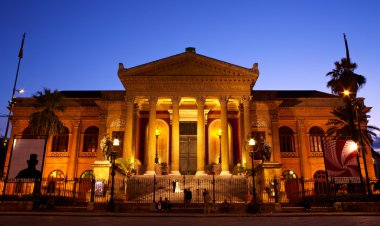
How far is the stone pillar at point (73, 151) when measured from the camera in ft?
120

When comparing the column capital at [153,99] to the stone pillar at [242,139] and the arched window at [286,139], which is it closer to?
the stone pillar at [242,139]

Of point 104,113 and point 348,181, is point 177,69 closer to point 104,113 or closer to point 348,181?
point 104,113

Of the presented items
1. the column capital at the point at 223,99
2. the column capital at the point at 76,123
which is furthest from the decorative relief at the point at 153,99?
the column capital at the point at 76,123

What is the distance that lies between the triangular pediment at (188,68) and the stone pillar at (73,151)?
10409mm

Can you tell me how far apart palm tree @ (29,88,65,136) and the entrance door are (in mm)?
12849

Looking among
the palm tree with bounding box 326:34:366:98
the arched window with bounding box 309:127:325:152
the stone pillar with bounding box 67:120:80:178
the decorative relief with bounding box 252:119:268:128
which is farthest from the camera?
the arched window with bounding box 309:127:325:152

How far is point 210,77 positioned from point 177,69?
3.38 metres

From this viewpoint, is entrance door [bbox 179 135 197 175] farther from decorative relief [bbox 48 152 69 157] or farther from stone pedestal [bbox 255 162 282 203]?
decorative relief [bbox 48 152 69 157]

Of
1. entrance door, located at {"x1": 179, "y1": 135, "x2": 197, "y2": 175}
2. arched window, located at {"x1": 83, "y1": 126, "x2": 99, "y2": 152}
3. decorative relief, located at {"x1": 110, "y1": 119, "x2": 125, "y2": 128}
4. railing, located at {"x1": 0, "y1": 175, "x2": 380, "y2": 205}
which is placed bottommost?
railing, located at {"x1": 0, "y1": 175, "x2": 380, "y2": 205}

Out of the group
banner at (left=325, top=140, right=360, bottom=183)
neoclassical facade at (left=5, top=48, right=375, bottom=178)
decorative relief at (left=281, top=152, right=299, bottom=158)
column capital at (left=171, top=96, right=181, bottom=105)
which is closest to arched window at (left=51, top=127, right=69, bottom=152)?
neoclassical facade at (left=5, top=48, right=375, bottom=178)

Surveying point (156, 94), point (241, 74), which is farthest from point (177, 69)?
point (241, 74)

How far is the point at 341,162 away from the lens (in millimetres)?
23203

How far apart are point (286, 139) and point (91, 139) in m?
22.9

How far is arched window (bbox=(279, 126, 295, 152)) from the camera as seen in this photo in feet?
124
